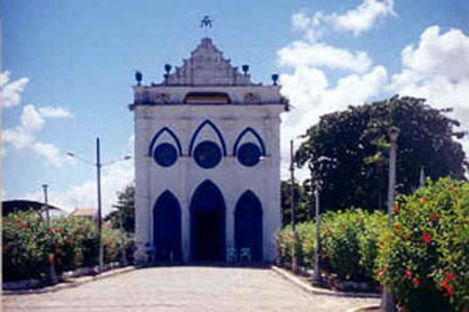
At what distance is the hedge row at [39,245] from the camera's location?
17.8 metres

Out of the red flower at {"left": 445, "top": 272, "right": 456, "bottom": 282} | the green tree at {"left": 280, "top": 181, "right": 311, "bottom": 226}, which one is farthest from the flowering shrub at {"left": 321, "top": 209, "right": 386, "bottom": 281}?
the green tree at {"left": 280, "top": 181, "right": 311, "bottom": 226}

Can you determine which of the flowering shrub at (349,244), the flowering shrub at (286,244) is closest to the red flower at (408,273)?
the flowering shrub at (349,244)

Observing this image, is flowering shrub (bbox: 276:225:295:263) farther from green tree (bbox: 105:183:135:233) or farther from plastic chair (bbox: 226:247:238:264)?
green tree (bbox: 105:183:135:233)

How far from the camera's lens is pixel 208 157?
121 ft

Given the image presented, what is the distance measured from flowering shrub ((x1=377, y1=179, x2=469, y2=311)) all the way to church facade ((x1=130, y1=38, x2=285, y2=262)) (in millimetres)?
26102

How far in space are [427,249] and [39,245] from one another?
12066 millimetres

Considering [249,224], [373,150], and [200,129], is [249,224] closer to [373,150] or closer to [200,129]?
[200,129]

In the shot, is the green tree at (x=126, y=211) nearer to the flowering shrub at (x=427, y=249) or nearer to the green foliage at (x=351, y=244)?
the green foliage at (x=351, y=244)

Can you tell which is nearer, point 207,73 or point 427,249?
point 427,249

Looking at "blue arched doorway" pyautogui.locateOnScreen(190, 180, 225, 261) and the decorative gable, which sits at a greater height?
the decorative gable

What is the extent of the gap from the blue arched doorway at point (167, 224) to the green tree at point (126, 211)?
41.2 ft

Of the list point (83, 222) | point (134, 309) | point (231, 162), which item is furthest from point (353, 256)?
point (231, 162)

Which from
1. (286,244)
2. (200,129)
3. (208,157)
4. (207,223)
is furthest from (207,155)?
(286,244)

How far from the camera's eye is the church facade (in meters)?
36.5
